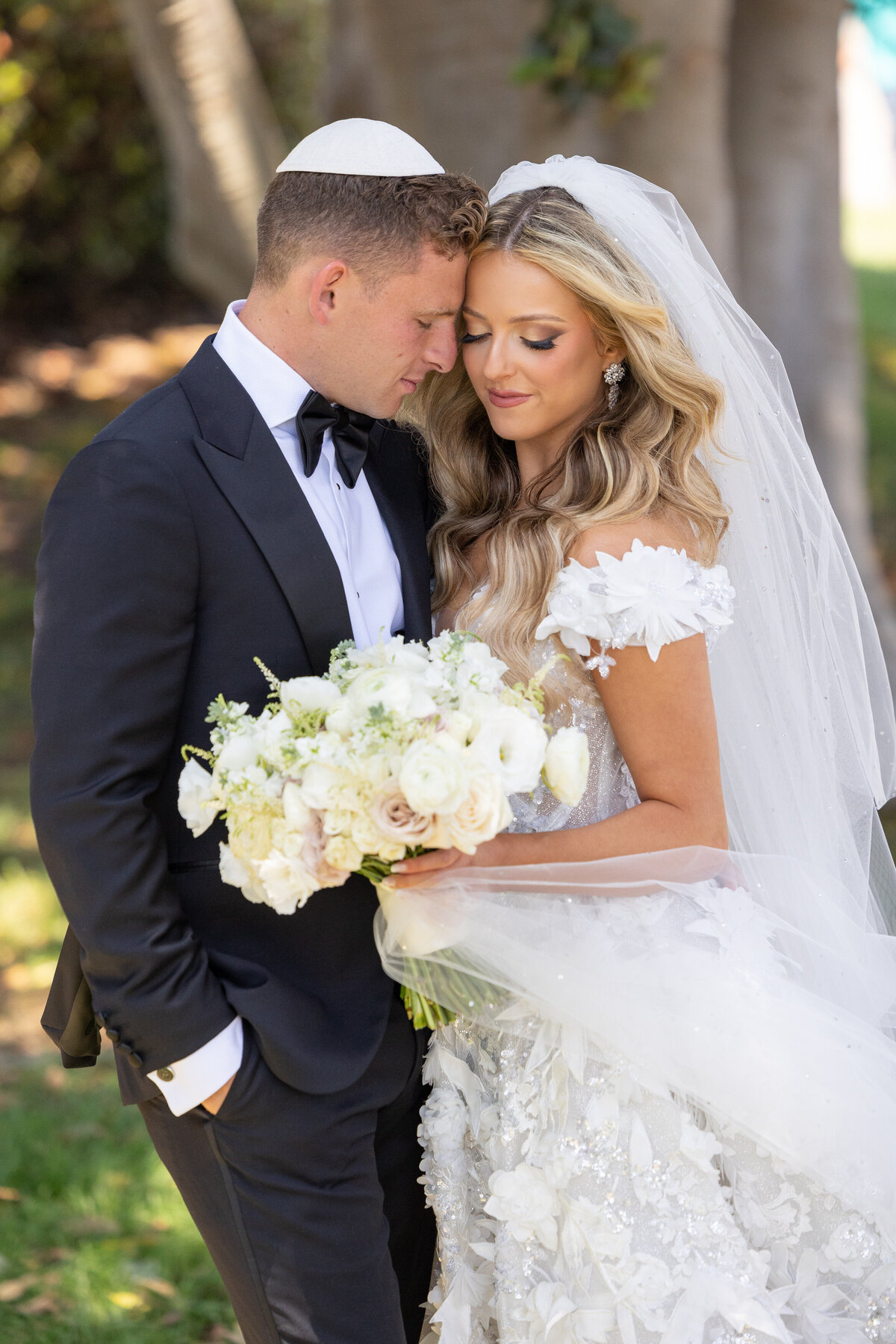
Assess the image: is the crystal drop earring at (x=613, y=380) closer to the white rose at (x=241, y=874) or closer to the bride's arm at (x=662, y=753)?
the bride's arm at (x=662, y=753)

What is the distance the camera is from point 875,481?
A: 1040cm

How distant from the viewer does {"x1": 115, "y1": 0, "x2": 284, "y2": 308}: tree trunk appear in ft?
20.4

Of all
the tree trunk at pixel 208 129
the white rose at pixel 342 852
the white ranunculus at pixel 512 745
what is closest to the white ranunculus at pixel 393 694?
the white ranunculus at pixel 512 745

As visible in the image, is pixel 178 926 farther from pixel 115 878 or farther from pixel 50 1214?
pixel 50 1214

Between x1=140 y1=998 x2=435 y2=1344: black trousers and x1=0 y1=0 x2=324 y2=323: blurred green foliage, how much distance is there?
1005 centimetres

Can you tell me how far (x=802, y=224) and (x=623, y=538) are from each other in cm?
491

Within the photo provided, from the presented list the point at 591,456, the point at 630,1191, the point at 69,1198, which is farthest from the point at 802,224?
the point at 69,1198

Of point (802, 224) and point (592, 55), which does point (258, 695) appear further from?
point (802, 224)

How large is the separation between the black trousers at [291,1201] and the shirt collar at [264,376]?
1.23 metres

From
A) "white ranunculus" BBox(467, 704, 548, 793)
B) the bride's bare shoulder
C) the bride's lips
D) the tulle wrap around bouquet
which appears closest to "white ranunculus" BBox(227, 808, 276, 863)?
the tulle wrap around bouquet

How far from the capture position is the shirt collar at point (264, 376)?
2.55 meters

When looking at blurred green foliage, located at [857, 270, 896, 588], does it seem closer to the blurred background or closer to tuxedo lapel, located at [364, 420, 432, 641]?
the blurred background

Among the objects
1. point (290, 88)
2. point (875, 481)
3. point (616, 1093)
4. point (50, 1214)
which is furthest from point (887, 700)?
point (290, 88)

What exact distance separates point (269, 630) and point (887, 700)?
1656 millimetres
